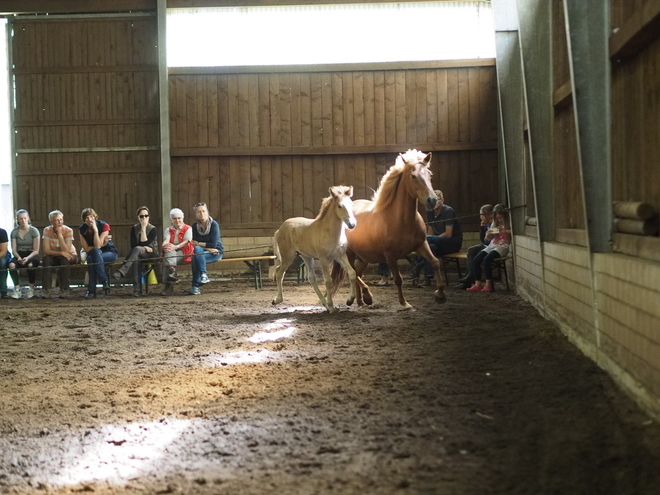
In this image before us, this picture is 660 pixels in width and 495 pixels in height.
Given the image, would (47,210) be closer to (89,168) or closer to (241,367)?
(89,168)

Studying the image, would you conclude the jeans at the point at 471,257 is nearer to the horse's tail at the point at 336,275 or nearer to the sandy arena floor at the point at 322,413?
the horse's tail at the point at 336,275

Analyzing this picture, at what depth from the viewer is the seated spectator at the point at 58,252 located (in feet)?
35.7

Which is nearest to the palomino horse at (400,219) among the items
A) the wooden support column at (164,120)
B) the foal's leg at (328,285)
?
the foal's leg at (328,285)

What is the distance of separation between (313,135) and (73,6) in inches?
182

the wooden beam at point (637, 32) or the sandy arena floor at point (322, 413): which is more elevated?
the wooden beam at point (637, 32)

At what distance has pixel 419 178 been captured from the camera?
7.73m

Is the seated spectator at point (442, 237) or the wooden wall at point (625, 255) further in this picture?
the seated spectator at point (442, 237)

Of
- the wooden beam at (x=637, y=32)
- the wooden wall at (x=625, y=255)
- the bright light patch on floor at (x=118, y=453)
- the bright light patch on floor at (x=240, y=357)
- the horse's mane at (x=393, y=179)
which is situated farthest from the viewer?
the horse's mane at (x=393, y=179)

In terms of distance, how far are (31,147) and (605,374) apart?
11.3 metres

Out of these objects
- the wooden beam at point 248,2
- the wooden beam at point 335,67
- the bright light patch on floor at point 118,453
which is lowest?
the bright light patch on floor at point 118,453

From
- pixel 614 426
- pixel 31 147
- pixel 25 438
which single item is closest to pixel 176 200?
pixel 31 147

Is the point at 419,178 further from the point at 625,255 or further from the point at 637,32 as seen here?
the point at 637,32

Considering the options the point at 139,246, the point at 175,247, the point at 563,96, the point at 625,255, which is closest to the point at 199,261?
the point at 175,247

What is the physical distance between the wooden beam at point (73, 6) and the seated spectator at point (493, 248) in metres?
6.94
